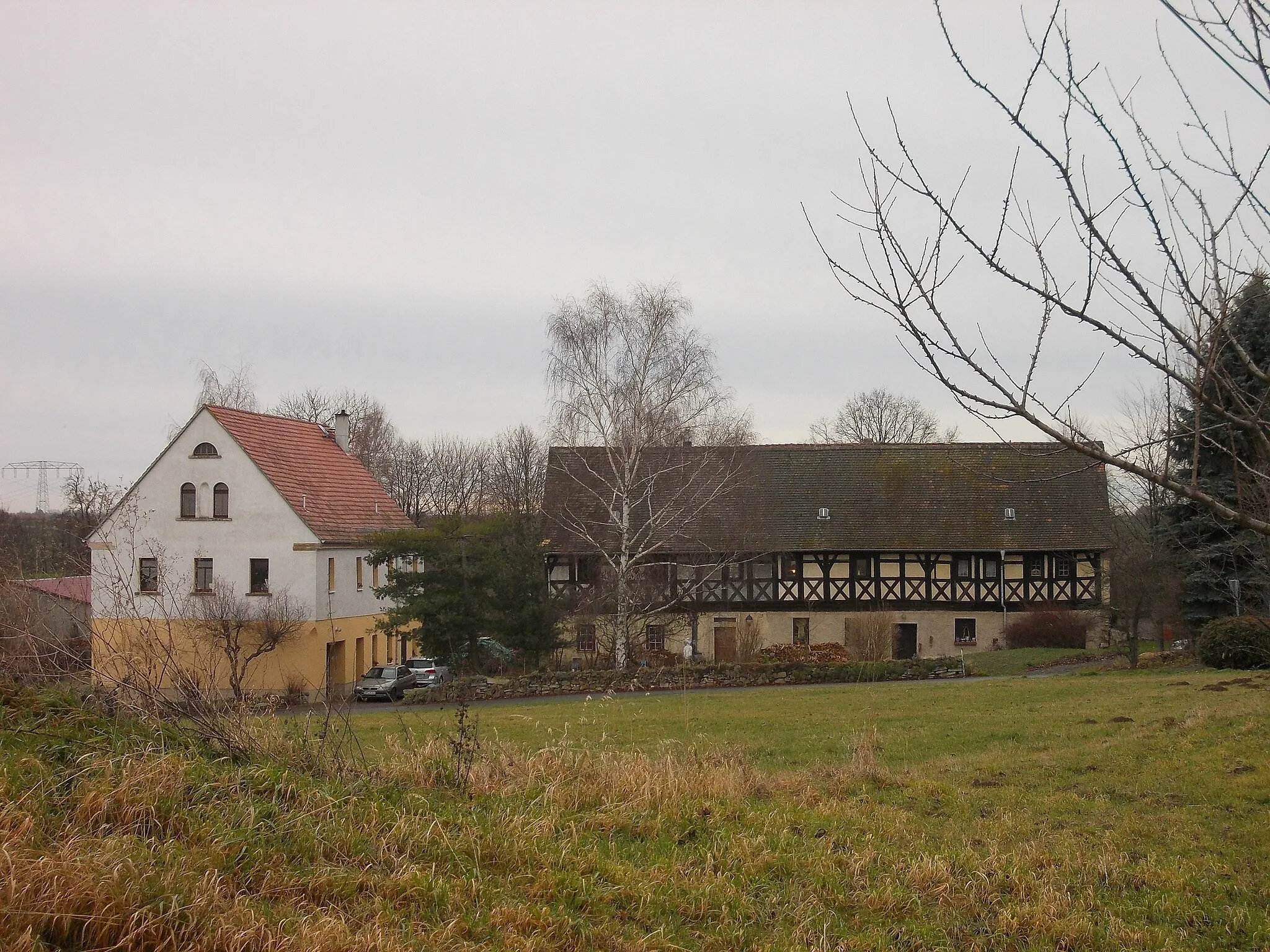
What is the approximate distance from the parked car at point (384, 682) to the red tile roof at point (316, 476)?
439 centimetres

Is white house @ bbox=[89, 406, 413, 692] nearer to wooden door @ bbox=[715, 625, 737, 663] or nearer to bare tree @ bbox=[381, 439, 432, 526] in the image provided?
wooden door @ bbox=[715, 625, 737, 663]

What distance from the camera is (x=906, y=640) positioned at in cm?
3925

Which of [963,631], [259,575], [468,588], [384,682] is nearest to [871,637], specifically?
[963,631]

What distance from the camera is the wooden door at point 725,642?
38281 mm

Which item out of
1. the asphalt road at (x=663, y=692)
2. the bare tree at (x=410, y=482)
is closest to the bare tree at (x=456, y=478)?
the bare tree at (x=410, y=482)

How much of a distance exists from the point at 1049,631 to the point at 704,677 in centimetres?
1423

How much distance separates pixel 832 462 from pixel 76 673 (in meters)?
38.3

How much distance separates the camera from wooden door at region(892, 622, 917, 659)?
39.0 metres

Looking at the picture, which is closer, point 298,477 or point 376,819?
point 376,819

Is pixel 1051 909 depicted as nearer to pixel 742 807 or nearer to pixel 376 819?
pixel 742 807

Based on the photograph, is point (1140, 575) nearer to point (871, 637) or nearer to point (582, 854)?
point (871, 637)

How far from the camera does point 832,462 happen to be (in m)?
43.3

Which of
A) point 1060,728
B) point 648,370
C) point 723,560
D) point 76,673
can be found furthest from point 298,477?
point 76,673

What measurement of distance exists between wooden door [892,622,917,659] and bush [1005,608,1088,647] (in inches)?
125
